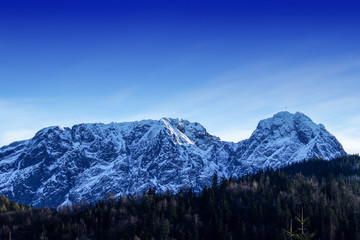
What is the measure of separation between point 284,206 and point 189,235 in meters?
57.2

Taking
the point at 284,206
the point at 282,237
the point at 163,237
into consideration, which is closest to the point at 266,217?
the point at 284,206

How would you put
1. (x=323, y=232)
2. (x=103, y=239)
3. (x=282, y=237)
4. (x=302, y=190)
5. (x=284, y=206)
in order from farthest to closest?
(x=302, y=190), (x=284, y=206), (x=103, y=239), (x=323, y=232), (x=282, y=237)

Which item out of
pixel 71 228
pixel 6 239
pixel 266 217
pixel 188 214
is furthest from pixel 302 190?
pixel 6 239

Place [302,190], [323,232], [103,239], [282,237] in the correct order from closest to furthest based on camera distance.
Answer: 1. [282,237]
2. [323,232]
3. [103,239]
4. [302,190]

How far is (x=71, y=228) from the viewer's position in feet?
582

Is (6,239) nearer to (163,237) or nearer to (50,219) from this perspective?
(50,219)

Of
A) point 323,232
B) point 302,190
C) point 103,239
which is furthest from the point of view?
point 302,190

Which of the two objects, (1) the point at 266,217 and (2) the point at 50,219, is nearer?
(1) the point at 266,217

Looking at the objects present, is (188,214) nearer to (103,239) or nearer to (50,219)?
(103,239)

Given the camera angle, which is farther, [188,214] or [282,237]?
[188,214]

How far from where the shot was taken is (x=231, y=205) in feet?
621

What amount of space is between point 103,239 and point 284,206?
95.9 m

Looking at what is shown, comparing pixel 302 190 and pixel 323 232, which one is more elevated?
pixel 302 190

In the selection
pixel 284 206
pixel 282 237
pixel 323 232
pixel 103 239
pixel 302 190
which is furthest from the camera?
pixel 302 190
